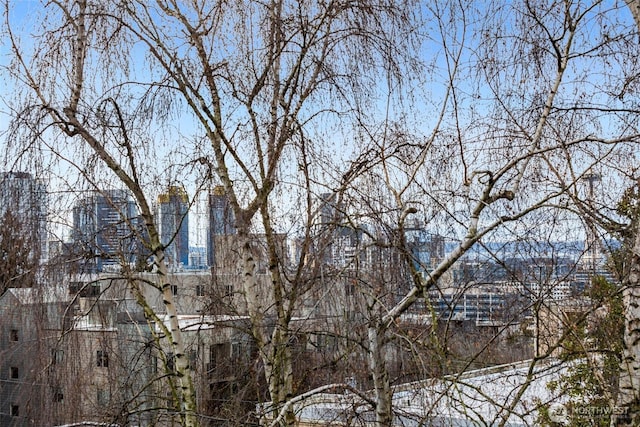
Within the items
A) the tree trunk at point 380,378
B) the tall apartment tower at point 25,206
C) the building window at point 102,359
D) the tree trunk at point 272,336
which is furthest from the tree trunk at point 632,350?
the building window at point 102,359

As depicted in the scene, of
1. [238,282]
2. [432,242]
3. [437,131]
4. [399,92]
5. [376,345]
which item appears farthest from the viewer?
[238,282]

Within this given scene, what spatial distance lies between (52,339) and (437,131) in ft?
7.00

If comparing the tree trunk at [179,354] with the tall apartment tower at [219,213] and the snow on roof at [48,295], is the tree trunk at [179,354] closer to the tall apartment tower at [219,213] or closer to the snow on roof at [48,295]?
the tall apartment tower at [219,213]

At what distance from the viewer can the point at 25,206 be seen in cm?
307

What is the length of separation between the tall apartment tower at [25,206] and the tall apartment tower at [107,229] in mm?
174

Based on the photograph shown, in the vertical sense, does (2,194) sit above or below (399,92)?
below

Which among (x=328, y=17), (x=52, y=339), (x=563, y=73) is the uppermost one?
(x=328, y=17)

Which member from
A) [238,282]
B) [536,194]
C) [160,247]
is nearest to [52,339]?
[160,247]

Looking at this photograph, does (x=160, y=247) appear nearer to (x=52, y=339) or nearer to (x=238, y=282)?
(x=238, y=282)

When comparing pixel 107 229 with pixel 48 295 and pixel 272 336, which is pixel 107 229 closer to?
pixel 48 295

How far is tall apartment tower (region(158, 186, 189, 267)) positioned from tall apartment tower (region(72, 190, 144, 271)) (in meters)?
0.12

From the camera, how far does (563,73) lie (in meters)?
2.96

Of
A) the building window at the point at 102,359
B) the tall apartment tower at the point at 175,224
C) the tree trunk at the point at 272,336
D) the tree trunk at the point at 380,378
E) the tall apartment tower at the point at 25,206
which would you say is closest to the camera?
the tree trunk at the point at 380,378

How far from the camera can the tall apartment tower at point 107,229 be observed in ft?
10.8
